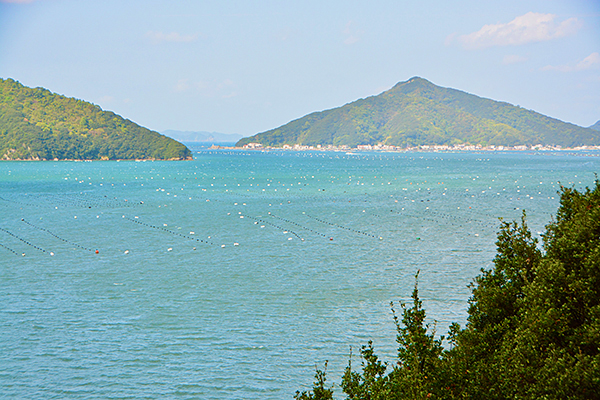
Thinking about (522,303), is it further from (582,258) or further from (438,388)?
(438,388)

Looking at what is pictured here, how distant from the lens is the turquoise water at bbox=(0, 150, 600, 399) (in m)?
25.2

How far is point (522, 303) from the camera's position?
18453 millimetres

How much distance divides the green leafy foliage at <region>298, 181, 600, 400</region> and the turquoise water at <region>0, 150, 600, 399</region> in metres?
9.69

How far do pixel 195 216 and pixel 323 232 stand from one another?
20.5m

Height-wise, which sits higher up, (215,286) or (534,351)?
(534,351)

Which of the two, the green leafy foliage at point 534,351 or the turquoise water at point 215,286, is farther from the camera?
the turquoise water at point 215,286

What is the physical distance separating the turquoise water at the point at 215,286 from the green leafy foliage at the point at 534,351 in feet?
31.8

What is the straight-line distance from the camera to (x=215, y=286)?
126 ft

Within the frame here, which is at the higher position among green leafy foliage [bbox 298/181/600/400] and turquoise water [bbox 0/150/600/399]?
green leafy foliage [bbox 298/181/600/400]

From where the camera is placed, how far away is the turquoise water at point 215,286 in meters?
25.2

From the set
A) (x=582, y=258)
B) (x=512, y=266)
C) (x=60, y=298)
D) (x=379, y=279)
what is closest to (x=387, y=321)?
(x=379, y=279)

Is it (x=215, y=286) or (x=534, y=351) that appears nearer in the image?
(x=534, y=351)

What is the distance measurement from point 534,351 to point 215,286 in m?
26.8

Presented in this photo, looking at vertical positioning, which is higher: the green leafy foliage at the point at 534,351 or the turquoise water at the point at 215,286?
the green leafy foliage at the point at 534,351
